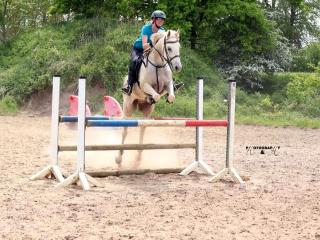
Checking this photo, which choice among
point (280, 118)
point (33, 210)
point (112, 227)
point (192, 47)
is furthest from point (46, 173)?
point (192, 47)

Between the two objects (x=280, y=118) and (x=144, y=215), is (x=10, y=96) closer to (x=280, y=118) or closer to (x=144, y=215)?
(x=280, y=118)

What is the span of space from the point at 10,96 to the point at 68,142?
9.78 m

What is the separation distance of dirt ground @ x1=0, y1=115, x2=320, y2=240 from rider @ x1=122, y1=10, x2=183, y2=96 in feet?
4.55

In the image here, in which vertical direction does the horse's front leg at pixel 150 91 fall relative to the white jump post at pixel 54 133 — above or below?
above

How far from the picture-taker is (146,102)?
9047 millimetres

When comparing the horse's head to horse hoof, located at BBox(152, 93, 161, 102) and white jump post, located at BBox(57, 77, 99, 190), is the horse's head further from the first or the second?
white jump post, located at BBox(57, 77, 99, 190)

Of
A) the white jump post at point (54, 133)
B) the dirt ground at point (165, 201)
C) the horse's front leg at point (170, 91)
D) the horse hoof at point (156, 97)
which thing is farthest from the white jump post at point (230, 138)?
the white jump post at point (54, 133)

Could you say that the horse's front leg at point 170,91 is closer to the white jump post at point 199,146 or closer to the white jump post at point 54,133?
the white jump post at point 199,146

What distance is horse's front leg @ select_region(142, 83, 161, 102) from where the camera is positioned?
7980 mm

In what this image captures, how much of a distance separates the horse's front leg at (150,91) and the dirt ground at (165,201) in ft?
3.71

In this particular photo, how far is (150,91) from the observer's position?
8.07 meters

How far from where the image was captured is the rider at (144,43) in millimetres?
7980

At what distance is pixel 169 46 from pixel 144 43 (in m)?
0.69

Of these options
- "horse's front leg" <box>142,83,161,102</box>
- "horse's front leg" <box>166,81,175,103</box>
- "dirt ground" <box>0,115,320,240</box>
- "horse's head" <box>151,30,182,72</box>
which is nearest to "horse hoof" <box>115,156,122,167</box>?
"dirt ground" <box>0,115,320,240</box>
